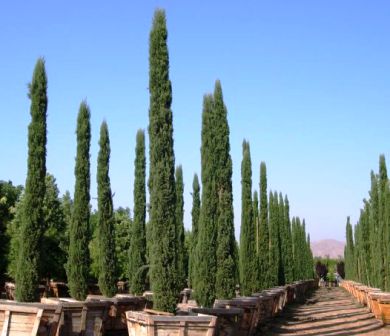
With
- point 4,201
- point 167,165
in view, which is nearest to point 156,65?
point 167,165

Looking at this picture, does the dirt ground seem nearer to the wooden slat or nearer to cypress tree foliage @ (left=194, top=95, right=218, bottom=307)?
cypress tree foliage @ (left=194, top=95, right=218, bottom=307)

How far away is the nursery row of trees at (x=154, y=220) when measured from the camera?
11359 millimetres

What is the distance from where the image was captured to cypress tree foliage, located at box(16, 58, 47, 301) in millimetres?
12836

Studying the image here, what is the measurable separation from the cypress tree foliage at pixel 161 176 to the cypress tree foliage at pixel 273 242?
15.2m

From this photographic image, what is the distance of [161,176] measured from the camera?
11.4 m

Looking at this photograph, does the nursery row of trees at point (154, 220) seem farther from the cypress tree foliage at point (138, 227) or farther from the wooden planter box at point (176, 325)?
the wooden planter box at point (176, 325)

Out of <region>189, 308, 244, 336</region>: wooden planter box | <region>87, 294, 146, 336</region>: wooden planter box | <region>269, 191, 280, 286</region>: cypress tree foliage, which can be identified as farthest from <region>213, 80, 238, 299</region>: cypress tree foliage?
<region>269, 191, 280, 286</region>: cypress tree foliage

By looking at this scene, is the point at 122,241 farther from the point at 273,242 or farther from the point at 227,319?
the point at 227,319

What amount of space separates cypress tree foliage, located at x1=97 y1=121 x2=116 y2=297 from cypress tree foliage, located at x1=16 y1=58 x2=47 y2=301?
3719 millimetres

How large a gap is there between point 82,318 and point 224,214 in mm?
5217

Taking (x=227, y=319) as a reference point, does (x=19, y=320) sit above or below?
above

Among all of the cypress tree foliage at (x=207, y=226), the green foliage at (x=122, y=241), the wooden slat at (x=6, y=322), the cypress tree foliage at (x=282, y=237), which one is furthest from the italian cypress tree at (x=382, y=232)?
the wooden slat at (x=6, y=322)

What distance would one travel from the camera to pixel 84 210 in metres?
15.8

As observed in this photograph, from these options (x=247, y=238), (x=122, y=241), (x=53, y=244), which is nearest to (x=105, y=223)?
(x=247, y=238)
